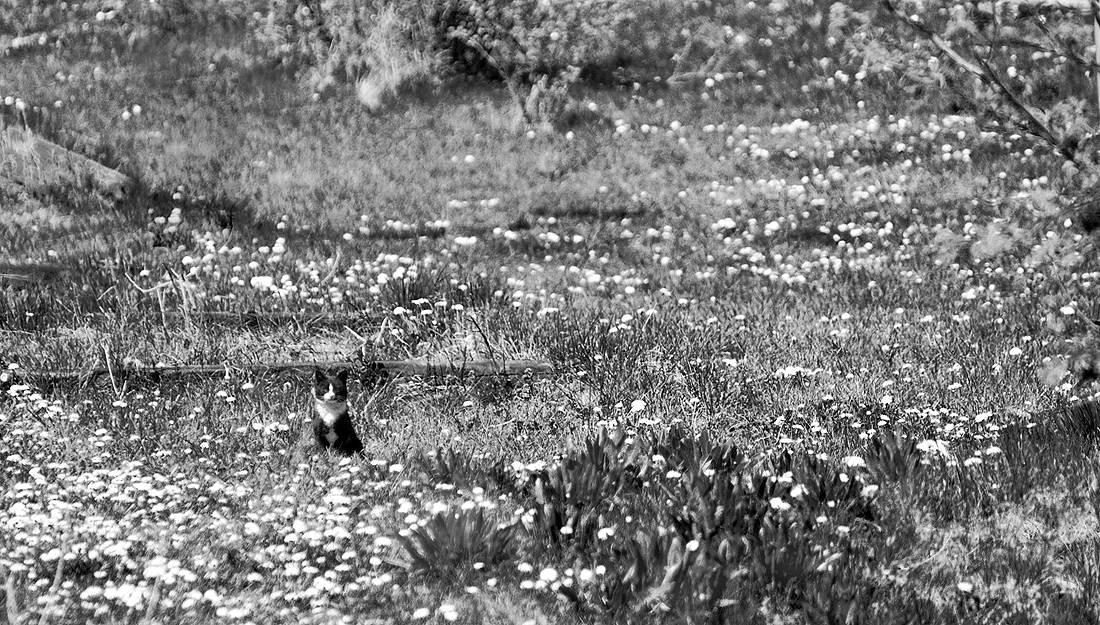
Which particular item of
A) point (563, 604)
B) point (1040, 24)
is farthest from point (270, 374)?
point (1040, 24)

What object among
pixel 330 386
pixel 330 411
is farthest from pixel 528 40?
pixel 330 411

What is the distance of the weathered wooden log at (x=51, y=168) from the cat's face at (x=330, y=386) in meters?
5.24

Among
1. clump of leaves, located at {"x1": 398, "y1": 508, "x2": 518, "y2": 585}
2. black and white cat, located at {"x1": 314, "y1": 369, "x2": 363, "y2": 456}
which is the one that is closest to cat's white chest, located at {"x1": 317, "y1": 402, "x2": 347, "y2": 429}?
black and white cat, located at {"x1": 314, "y1": 369, "x2": 363, "y2": 456}

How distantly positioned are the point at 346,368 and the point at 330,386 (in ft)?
1.08

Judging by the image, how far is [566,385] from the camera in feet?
20.3

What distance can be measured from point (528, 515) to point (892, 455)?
5.30ft

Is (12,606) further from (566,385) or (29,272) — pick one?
(29,272)

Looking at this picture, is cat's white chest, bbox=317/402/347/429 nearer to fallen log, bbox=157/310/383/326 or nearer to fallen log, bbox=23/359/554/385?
fallen log, bbox=23/359/554/385

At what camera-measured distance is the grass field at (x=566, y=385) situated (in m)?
3.92

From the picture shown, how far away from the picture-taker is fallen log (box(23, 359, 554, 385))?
612cm

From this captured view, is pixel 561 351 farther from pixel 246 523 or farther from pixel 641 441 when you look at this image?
pixel 246 523

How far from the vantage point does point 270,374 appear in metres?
6.27

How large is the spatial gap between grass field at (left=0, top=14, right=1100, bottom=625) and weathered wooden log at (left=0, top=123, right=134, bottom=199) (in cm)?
23

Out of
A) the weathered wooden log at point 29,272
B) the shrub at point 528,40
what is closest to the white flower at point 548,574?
the weathered wooden log at point 29,272
